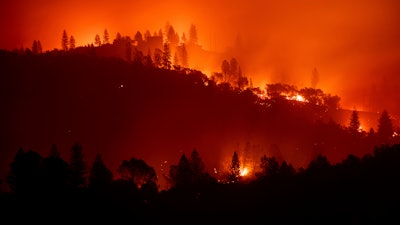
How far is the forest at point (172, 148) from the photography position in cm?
7000

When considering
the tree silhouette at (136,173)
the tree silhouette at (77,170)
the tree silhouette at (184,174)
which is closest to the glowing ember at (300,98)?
the tree silhouette at (184,174)

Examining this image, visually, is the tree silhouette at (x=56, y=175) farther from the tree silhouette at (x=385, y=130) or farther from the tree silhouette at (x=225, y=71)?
the tree silhouette at (x=225, y=71)

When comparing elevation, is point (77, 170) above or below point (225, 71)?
below

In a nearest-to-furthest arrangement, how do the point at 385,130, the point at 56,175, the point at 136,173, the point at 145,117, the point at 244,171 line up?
the point at 56,175 → the point at 136,173 → the point at 244,171 → the point at 145,117 → the point at 385,130

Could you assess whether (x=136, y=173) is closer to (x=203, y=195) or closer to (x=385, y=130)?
(x=203, y=195)

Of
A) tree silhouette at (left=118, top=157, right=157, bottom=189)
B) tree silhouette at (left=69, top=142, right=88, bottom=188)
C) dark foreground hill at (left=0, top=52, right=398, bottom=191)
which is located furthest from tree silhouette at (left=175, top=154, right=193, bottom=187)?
dark foreground hill at (left=0, top=52, right=398, bottom=191)

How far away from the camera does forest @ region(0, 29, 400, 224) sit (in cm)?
7000

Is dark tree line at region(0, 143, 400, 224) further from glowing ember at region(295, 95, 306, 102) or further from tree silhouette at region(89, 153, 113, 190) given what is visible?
glowing ember at region(295, 95, 306, 102)

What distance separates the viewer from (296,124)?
157 metres

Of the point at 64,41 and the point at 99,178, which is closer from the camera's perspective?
the point at 99,178

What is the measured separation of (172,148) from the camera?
445 ft

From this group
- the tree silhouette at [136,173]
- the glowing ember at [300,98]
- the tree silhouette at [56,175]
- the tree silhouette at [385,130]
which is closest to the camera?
the tree silhouette at [56,175]

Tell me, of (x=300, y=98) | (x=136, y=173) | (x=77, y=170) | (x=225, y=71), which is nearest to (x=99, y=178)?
(x=77, y=170)

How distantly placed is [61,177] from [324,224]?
134 ft
